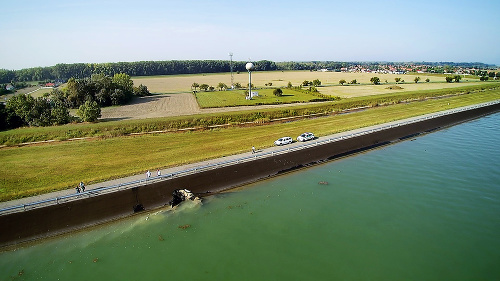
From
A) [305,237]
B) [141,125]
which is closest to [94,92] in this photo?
[141,125]

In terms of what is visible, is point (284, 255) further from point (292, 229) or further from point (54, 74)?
point (54, 74)

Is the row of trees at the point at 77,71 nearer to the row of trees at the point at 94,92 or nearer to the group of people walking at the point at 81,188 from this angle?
the row of trees at the point at 94,92

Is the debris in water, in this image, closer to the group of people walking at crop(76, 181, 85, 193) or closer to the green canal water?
the green canal water

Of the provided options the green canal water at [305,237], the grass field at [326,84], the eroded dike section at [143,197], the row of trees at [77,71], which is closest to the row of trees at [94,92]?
the grass field at [326,84]

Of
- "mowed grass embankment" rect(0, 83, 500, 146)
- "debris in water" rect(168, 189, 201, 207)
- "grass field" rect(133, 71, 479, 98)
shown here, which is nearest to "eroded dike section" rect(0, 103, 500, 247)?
"debris in water" rect(168, 189, 201, 207)

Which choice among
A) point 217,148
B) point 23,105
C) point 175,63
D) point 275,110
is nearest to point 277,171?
point 217,148
